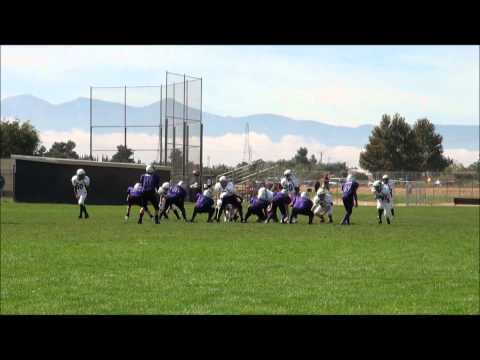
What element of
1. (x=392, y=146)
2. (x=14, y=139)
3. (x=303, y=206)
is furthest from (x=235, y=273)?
(x=392, y=146)

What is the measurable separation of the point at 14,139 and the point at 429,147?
4405cm

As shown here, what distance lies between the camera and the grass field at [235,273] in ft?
28.4

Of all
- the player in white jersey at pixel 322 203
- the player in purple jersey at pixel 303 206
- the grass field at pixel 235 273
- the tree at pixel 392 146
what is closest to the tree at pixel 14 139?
the tree at pixel 392 146

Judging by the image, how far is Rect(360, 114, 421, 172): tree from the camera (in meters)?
87.5

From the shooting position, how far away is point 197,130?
4762 cm

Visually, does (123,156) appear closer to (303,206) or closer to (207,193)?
(207,193)

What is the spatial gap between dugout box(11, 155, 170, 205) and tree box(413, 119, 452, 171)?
48.9m
